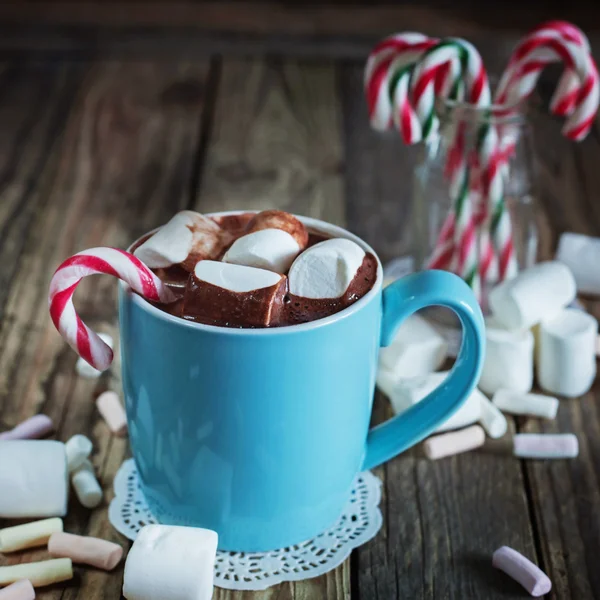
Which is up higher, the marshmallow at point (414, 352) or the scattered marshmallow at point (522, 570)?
the scattered marshmallow at point (522, 570)

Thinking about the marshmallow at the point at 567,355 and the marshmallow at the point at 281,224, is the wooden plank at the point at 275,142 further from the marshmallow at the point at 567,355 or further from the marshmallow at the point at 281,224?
the marshmallow at the point at 281,224

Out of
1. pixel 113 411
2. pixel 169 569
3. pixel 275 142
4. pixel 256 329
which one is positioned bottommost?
pixel 275 142

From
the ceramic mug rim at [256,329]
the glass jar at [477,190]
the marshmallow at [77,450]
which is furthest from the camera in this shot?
the glass jar at [477,190]

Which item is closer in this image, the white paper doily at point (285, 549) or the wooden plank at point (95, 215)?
the white paper doily at point (285, 549)

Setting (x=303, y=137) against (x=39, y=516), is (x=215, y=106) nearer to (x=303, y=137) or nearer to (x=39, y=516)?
(x=303, y=137)

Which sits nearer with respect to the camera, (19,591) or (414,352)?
(19,591)

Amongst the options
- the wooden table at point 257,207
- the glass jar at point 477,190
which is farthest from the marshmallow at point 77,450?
the glass jar at point 477,190

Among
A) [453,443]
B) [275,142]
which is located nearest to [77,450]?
[453,443]

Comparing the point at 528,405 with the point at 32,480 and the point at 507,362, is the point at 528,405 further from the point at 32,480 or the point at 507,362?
the point at 32,480
